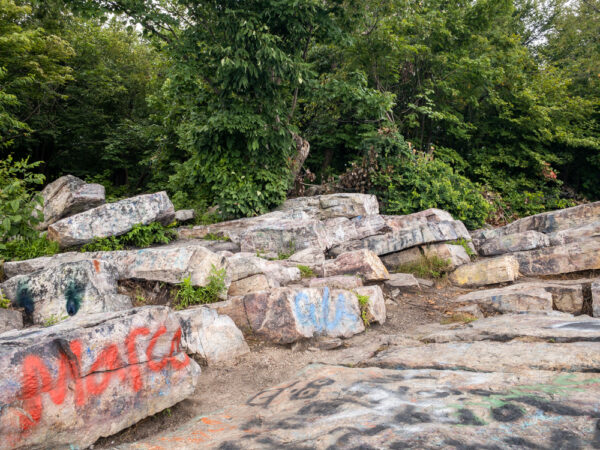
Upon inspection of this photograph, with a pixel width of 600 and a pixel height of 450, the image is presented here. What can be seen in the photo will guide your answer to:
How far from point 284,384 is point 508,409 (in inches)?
64.5

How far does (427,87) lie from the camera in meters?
14.2

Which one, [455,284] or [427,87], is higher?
[427,87]

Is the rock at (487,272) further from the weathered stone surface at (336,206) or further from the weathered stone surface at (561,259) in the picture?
the weathered stone surface at (336,206)

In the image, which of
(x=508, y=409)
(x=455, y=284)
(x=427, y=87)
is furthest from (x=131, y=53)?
(x=508, y=409)

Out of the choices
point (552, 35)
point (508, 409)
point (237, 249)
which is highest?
point (552, 35)

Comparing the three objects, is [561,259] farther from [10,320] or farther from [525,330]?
[10,320]

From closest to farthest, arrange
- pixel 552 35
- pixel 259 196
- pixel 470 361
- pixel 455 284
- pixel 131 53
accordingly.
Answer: pixel 470 361 → pixel 455 284 → pixel 259 196 → pixel 131 53 → pixel 552 35

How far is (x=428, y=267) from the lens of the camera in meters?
7.01

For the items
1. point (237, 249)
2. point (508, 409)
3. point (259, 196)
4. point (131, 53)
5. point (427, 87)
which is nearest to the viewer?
point (508, 409)

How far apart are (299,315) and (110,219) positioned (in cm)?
463

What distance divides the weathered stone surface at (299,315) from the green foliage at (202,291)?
1.86 ft

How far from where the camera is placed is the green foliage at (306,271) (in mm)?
5949

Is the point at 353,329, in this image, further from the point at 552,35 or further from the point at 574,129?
the point at 552,35

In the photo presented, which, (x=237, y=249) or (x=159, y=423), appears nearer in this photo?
(x=159, y=423)
